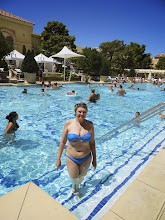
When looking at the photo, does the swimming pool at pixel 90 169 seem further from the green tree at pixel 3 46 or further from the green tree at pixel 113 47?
the green tree at pixel 113 47

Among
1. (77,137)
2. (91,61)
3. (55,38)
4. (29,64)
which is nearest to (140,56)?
(55,38)

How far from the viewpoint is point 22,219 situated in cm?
176

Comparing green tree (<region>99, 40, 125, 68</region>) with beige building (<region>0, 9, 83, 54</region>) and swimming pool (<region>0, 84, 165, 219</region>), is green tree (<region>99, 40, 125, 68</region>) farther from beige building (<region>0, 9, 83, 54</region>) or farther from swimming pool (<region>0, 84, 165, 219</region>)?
swimming pool (<region>0, 84, 165, 219</region>)

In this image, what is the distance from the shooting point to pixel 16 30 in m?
28.9

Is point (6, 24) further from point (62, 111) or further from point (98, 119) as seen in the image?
point (98, 119)

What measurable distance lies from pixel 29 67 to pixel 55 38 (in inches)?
733

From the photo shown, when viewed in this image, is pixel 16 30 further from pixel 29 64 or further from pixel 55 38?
pixel 29 64

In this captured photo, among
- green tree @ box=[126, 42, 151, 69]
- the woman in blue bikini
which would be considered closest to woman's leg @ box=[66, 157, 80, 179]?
the woman in blue bikini

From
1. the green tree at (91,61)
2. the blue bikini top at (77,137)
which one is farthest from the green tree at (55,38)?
the blue bikini top at (77,137)

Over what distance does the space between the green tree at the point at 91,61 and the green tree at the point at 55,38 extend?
8169 millimetres

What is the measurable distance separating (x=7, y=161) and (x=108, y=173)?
250cm

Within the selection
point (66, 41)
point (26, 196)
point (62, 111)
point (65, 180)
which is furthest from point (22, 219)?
point (66, 41)

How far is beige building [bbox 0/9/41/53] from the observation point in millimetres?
27125

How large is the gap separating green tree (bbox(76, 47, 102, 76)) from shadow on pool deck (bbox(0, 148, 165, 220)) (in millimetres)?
24591
